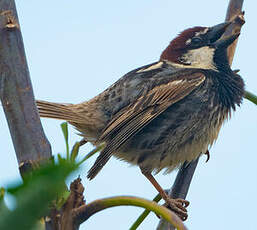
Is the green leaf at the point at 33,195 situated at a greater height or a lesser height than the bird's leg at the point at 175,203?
greater

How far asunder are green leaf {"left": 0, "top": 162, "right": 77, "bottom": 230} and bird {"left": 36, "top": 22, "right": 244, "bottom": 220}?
318 cm

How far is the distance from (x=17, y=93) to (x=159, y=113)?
2.67m

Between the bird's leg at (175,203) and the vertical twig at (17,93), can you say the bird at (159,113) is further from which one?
the vertical twig at (17,93)

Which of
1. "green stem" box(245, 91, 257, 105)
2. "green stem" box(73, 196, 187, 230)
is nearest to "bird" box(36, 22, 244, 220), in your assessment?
"green stem" box(245, 91, 257, 105)

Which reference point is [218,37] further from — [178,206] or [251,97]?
[251,97]

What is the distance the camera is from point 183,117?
4008mm

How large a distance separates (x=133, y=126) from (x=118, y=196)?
258 cm

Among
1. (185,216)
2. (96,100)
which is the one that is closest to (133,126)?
(96,100)

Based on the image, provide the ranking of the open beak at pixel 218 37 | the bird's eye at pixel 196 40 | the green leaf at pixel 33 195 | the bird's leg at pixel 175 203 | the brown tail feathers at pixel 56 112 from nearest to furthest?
the green leaf at pixel 33 195 → the bird's leg at pixel 175 203 → the brown tail feathers at pixel 56 112 → the open beak at pixel 218 37 → the bird's eye at pixel 196 40

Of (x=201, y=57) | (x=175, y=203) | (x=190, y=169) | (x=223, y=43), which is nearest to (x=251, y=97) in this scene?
(x=190, y=169)

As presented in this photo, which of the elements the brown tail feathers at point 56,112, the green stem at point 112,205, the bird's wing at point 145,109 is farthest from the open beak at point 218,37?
the green stem at point 112,205

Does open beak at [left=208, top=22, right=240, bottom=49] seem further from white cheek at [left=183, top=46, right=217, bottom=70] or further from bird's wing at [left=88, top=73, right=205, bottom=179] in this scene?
bird's wing at [left=88, top=73, right=205, bottom=179]

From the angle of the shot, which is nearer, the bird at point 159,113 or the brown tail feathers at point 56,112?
the bird at point 159,113

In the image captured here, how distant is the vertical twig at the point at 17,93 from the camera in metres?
1.42
